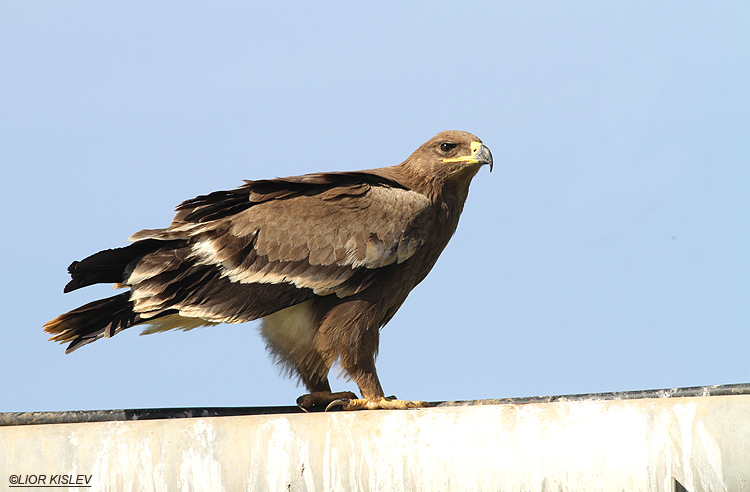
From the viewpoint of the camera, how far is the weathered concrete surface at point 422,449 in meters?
2.95

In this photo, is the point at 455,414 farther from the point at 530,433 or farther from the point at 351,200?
the point at 351,200

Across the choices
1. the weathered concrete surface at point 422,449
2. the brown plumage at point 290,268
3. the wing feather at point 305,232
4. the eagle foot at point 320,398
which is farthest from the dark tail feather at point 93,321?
the weathered concrete surface at point 422,449

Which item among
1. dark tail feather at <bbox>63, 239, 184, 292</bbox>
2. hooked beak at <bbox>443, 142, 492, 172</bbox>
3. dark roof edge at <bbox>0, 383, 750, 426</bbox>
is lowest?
dark roof edge at <bbox>0, 383, 750, 426</bbox>

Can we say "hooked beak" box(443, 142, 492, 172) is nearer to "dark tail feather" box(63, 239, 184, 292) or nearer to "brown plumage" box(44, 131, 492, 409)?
"brown plumage" box(44, 131, 492, 409)

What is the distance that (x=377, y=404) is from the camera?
16.2ft

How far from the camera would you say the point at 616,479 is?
9.87 feet

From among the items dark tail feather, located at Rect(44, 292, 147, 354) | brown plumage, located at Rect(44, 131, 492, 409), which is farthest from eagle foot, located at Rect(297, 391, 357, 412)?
dark tail feather, located at Rect(44, 292, 147, 354)

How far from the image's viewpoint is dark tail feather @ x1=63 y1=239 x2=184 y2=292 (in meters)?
4.94

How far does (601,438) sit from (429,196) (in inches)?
108

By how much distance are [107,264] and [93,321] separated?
377 mm

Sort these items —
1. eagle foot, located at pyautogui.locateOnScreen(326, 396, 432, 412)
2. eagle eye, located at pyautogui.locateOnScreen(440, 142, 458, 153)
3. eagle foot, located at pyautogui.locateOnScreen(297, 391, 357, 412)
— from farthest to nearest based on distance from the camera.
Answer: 1. eagle eye, located at pyautogui.locateOnScreen(440, 142, 458, 153)
2. eagle foot, located at pyautogui.locateOnScreen(297, 391, 357, 412)
3. eagle foot, located at pyautogui.locateOnScreen(326, 396, 432, 412)

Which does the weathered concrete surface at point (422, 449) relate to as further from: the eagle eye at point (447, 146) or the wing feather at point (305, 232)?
the eagle eye at point (447, 146)

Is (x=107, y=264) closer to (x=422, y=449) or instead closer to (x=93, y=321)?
(x=93, y=321)

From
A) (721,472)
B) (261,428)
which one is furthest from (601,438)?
(261,428)
